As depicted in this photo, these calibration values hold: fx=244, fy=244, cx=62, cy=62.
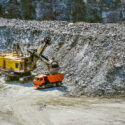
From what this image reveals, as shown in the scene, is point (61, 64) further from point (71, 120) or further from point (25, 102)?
point (71, 120)

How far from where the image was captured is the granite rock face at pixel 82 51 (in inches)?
648

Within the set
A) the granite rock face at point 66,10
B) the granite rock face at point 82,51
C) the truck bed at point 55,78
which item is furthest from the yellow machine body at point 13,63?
the granite rock face at point 66,10

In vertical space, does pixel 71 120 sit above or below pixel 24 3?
below

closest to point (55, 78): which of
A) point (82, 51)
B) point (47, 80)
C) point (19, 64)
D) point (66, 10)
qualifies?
point (47, 80)

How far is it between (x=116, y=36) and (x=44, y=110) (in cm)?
943

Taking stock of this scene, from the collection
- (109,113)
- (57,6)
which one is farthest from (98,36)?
(57,6)

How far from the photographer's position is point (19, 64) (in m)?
17.9

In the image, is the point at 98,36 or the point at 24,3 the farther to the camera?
the point at 24,3

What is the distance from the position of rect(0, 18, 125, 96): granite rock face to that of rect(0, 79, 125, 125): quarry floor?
1181mm

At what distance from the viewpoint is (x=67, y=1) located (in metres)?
30.4

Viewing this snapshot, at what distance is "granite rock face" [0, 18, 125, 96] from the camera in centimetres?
1645

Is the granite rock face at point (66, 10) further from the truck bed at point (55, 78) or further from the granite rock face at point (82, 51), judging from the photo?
the truck bed at point (55, 78)

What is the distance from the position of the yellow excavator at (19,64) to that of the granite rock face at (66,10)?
1196 cm

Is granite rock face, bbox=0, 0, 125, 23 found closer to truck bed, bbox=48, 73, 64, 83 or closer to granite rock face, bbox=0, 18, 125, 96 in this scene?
granite rock face, bbox=0, 18, 125, 96
